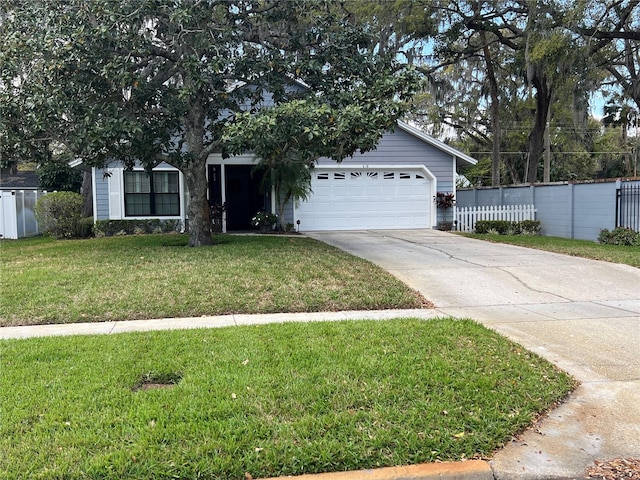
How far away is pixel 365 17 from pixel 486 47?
629 cm

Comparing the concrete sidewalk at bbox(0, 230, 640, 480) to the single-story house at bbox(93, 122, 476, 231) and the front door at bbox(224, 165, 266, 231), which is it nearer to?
the single-story house at bbox(93, 122, 476, 231)

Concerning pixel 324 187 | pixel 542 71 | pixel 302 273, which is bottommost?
pixel 302 273

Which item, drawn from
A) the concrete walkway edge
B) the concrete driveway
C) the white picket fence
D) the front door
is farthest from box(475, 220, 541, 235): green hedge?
the concrete walkway edge

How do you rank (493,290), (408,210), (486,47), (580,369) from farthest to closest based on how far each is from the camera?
(486,47) → (408,210) → (493,290) → (580,369)

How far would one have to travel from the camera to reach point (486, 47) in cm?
2014

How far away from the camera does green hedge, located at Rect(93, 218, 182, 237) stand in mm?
15719

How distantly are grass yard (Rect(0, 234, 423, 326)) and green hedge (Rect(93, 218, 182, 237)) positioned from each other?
5141 mm

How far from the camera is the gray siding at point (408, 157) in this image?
17.4 m

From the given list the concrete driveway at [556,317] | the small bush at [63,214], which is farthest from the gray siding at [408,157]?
the small bush at [63,214]

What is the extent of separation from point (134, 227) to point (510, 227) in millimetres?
12374

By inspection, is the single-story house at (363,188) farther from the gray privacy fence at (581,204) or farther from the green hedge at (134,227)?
the gray privacy fence at (581,204)

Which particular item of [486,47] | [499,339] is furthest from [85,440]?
[486,47]

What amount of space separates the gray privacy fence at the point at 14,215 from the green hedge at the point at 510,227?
1561cm

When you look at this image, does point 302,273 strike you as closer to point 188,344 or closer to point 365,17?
point 188,344
